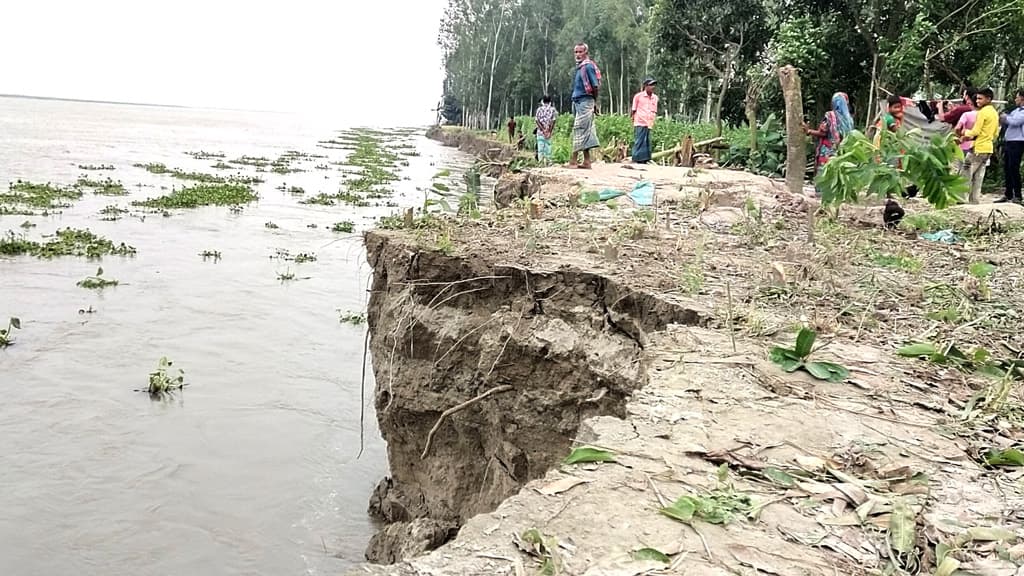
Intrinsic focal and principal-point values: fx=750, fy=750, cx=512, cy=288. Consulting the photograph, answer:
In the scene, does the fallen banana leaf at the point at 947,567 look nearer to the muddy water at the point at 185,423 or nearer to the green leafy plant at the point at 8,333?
the muddy water at the point at 185,423

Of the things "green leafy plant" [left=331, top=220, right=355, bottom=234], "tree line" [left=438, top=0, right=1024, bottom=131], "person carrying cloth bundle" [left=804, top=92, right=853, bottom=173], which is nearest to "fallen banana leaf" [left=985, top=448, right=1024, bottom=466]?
"person carrying cloth bundle" [left=804, top=92, right=853, bottom=173]

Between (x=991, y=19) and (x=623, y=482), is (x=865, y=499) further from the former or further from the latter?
(x=991, y=19)

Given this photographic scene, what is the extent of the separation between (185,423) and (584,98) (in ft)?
19.9

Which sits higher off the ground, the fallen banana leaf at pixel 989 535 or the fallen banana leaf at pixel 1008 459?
the fallen banana leaf at pixel 1008 459

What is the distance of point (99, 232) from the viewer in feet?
48.7

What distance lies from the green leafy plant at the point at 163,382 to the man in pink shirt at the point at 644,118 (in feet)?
25.3

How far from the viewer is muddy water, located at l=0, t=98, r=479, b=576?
5551mm

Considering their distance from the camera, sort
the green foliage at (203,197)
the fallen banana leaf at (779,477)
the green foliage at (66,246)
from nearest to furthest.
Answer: the fallen banana leaf at (779,477) → the green foliage at (66,246) → the green foliage at (203,197)

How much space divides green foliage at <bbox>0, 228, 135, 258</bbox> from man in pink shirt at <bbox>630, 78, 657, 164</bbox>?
901cm

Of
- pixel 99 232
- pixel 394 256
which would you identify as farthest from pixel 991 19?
pixel 99 232

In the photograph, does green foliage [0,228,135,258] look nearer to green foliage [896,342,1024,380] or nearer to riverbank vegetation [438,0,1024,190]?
riverbank vegetation [438,0,1024,190]

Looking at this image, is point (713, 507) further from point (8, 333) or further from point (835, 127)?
point (8, 333)

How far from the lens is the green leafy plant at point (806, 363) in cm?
323

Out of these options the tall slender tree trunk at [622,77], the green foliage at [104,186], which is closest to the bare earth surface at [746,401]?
the green foliage at [104,186]
